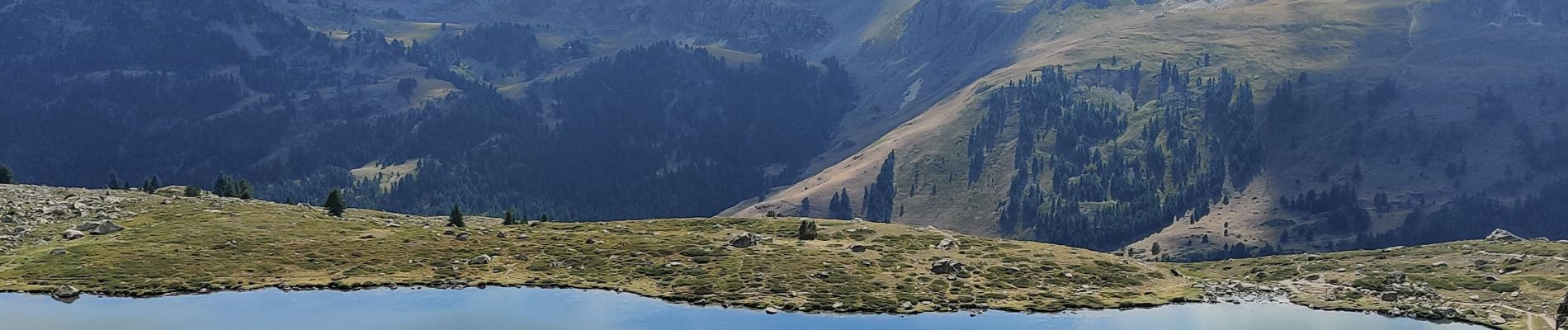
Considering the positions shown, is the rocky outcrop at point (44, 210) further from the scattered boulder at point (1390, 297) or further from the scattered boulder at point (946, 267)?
the scattered boulder at point (1390, 297)

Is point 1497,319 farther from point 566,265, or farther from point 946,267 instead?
point 566,265

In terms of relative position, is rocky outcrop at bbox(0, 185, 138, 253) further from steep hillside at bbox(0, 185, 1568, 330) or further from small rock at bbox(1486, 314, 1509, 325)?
small rock at bbox(1486, 314, 1509, 325)

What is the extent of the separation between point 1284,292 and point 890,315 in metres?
49.3

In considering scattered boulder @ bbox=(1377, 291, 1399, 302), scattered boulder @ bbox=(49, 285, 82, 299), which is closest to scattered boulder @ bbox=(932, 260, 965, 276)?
scattered boulder @ bbox=(1377, 291, 1399, 302)

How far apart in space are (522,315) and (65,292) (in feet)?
128

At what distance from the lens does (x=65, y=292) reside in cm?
10838

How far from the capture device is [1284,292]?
136 meters

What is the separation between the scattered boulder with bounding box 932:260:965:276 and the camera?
445 ft

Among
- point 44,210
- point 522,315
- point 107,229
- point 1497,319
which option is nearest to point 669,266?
point 522,315

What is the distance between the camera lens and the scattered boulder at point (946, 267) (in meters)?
136

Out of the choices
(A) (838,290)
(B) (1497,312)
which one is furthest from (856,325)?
(B) (1497,312)

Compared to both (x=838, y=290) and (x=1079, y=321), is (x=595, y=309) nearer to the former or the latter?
(x=838, y=290)

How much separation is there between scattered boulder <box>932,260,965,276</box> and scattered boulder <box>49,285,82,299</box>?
268ft

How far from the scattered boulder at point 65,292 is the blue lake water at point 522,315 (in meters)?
1.37
